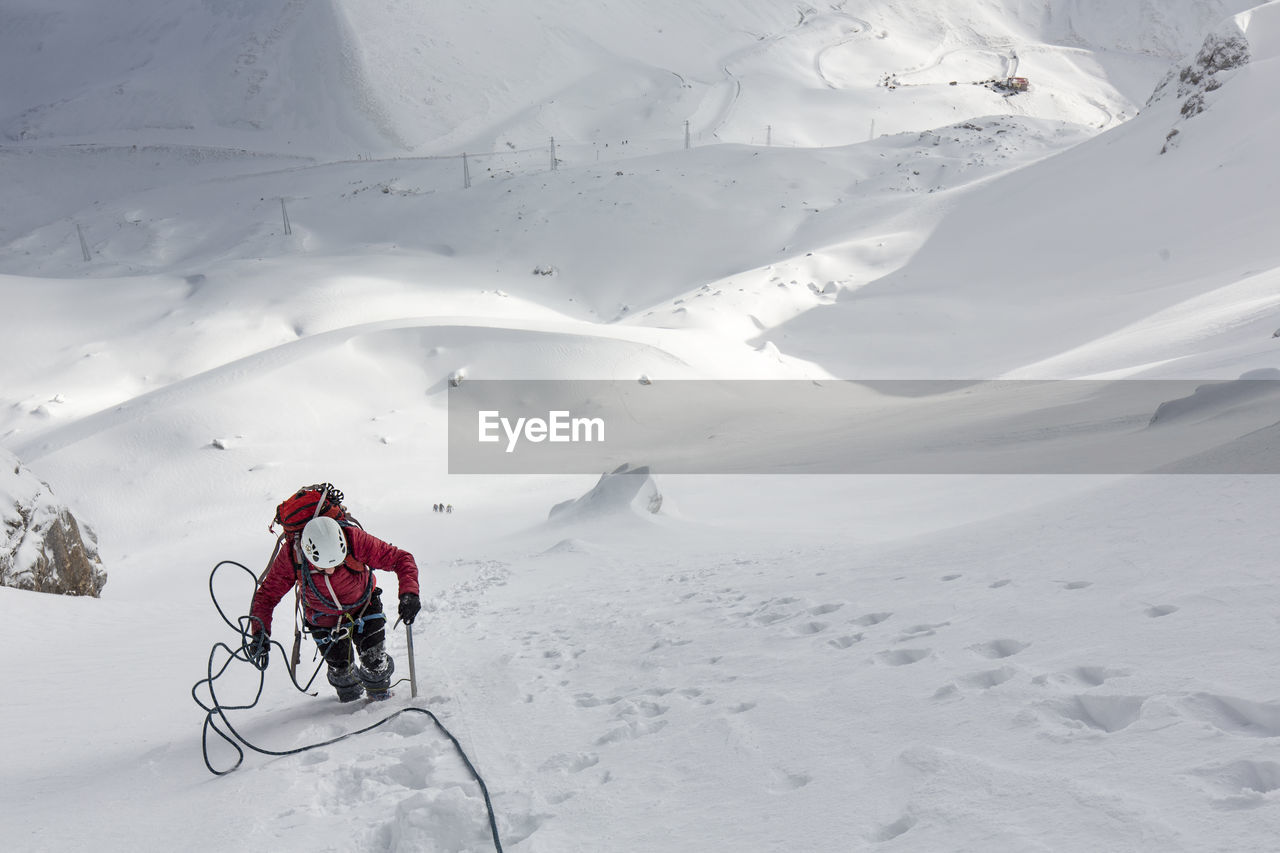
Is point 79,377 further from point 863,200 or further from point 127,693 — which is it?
point 863,200

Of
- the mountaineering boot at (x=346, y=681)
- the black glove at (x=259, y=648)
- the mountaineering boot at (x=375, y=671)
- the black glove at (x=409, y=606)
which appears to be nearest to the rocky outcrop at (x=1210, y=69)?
the black glove at (x=409, y=606)

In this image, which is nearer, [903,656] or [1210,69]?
[903,656]

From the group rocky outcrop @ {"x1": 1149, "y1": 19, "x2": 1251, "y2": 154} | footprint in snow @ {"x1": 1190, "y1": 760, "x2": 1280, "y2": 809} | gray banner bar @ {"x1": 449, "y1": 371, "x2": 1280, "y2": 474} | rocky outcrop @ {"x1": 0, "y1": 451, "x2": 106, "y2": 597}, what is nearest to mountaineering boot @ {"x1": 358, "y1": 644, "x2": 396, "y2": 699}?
footprint in snow @ {"x1": 1190, "y1": 760, "x2": 1280, "y2": 809}

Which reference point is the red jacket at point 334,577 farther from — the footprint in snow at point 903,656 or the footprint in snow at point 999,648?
the footprint in snow at point 999,648

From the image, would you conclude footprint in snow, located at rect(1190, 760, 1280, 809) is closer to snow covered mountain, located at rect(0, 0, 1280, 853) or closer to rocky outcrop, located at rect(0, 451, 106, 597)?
snow covered mountain, located at rect(0, 0, 1280, 853)

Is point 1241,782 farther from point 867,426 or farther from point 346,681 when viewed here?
point 867,426

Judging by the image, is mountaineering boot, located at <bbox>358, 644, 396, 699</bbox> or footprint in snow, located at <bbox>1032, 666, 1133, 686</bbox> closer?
footprint in snow, located at <bbox>1032, 666, 1133, 686</bbox>

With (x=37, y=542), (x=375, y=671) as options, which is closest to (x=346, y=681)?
(x=375, y=671)
